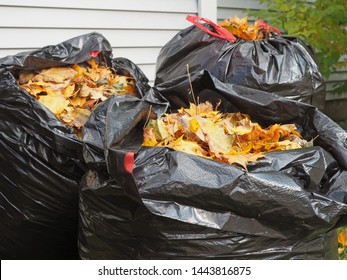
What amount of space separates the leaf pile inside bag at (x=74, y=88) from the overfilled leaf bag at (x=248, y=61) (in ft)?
0.92

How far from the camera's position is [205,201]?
148 cm

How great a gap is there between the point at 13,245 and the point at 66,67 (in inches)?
33.8

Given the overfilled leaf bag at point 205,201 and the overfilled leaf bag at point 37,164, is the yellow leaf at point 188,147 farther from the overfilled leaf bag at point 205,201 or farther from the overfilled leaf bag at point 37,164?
the overfilled leaf bag at point 37,164

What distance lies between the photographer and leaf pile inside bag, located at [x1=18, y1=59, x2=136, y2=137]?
6.98 feet

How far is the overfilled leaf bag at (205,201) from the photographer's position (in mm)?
1476

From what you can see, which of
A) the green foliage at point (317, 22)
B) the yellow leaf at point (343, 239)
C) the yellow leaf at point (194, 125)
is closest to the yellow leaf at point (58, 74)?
the yellow leaf at point (194, 125)

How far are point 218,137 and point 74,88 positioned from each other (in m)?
0.84

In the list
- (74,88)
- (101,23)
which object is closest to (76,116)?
(74,88)

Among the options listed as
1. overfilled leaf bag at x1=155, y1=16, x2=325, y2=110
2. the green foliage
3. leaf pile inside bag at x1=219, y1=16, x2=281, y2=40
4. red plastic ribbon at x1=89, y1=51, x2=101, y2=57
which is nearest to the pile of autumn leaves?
red plastic ribbon at x1=89, y1=51, x2=101, y2=57

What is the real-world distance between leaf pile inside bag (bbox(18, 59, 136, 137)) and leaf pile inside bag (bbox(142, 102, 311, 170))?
49 centimetres

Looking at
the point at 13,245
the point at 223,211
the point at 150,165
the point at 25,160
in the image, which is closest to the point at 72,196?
the point at 25,160

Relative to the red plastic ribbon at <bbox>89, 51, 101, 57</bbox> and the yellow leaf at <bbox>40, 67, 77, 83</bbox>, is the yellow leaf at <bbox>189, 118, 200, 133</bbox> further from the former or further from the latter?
the red plastic ribbon at <bbox>89, 51, 101, 57</bbox>

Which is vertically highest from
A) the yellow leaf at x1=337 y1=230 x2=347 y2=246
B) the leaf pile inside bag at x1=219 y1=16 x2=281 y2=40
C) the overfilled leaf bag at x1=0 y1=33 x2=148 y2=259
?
the leaf pile inside bag at x1=219 y1=16 x2=281 y2=40
